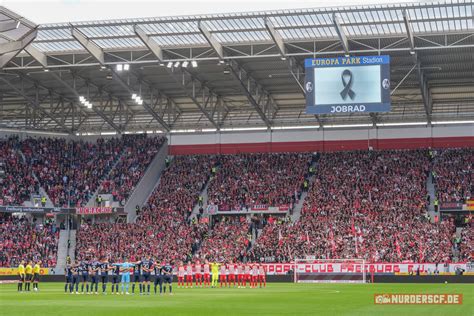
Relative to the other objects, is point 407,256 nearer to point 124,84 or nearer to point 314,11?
point 314,11

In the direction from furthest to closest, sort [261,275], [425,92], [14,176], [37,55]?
[14,176], [425,92], [37,55], [261,275]

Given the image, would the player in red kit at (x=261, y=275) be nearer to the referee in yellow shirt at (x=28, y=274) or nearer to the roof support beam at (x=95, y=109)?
the referee in yellow shirt at (x=28, y=274)

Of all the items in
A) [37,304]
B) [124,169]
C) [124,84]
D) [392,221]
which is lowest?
[37,304]

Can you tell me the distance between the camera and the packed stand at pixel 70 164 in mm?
77250

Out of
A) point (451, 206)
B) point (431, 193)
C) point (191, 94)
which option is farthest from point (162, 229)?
point (451, 206)

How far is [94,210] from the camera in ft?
246

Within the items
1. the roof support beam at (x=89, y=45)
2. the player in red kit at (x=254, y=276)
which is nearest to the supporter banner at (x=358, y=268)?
the player in red kit at (x=254, y=276)

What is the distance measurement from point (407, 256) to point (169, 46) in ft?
75.9

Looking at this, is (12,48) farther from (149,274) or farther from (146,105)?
(146,105)

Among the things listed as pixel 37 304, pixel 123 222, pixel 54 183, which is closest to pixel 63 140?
pixel 54 183

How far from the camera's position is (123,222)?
75500mm

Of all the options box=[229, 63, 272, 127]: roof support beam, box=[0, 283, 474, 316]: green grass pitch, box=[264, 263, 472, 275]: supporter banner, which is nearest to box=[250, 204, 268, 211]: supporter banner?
box=[229, 63, 272, 127]: roof support beam

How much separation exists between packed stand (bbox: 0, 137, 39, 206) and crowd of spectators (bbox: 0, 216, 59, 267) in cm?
204

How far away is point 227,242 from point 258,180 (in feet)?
31.3
